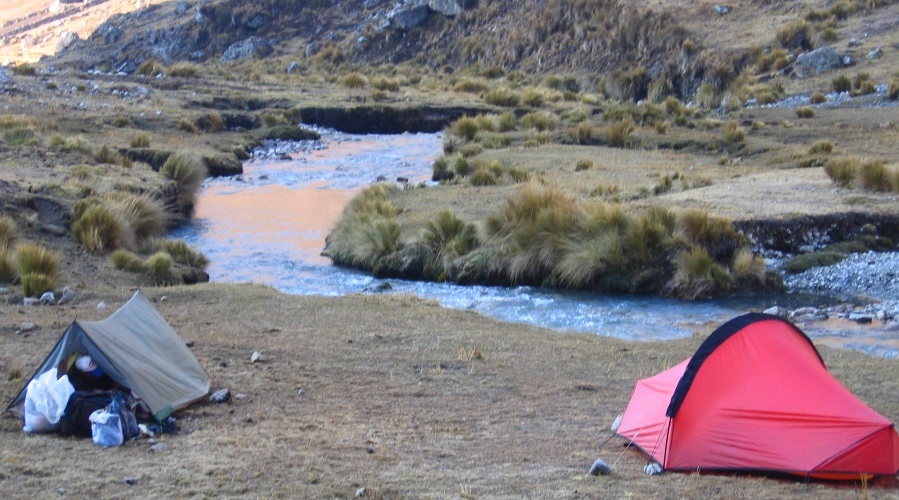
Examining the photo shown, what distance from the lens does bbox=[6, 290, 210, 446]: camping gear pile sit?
696 centimetres

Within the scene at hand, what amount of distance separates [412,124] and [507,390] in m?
26.9

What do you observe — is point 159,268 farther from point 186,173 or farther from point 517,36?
point 517,36

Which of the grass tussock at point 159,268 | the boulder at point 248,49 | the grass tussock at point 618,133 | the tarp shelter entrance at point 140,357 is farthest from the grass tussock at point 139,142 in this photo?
the boulder at point 248,49

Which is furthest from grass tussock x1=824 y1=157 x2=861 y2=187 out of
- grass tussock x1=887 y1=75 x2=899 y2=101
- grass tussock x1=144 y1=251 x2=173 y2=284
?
grass tussock x1=887 y1=75 x2=899 y2=101

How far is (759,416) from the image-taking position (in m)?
7.01

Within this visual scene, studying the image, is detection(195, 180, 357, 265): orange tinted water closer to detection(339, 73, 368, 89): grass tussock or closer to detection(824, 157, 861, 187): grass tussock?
detection(824, 157, 861, 187): grass tussock

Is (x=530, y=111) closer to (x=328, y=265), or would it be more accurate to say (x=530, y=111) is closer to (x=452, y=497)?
(x=328, y=265)

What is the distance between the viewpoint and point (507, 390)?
356 inches

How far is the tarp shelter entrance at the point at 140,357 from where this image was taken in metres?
7.38

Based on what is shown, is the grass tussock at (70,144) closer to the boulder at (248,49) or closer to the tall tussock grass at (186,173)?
the tall tussock grass at (186,173)

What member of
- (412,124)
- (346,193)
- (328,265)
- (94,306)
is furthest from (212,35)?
(94,306)

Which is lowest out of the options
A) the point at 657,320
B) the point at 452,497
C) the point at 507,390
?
the point at 657,320

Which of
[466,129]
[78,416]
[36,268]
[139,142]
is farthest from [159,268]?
[466,129]

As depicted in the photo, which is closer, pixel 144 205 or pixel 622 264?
pixel 622 264
